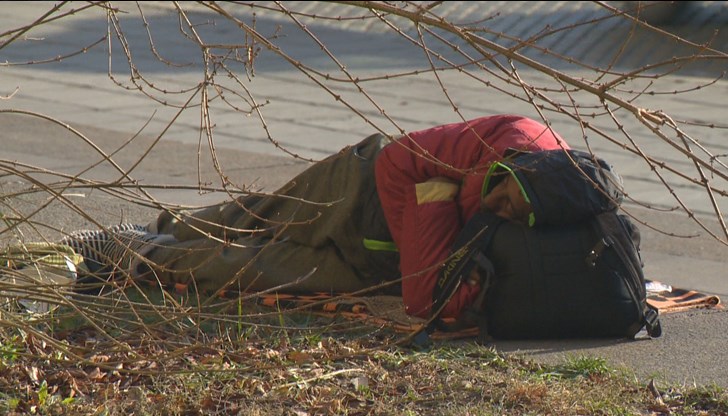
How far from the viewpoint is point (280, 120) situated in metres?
9.13

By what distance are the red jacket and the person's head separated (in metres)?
0.10

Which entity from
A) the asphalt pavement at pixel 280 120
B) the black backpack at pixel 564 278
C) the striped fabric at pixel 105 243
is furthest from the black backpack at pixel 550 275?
the striped fabric at pixel 105 243

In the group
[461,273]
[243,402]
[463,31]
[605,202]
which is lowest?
[243,402]

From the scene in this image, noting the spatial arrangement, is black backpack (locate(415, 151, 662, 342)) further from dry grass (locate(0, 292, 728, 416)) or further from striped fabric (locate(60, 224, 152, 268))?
striped fabric (locate(60, 224, 152, 268))

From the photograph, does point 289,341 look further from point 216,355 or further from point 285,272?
point 285,272

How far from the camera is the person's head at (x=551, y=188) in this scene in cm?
408

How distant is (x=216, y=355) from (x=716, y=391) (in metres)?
1.57

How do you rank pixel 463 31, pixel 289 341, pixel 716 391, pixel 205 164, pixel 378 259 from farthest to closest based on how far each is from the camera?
1. pixel 205 164
2. pixel 378 259
3. pixel 289 341
4. pixel 716 391
5. pixel 463 31

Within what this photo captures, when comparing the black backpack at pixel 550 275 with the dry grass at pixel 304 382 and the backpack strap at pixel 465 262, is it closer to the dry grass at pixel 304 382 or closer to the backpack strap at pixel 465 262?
the backpack strap at pixel 465 262

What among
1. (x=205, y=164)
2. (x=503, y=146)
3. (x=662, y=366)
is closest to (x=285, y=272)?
(x=503, y=146)

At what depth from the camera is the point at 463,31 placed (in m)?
2.73

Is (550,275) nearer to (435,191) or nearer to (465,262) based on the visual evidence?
(465,262)

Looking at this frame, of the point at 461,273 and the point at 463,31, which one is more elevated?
the point at 463,31

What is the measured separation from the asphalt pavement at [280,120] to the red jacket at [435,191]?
221 mm
